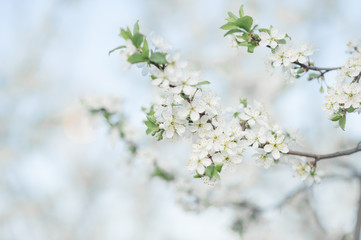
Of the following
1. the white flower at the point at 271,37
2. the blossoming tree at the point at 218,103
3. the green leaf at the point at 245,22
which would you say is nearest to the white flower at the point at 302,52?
the blossoming tree at the point at 218,103

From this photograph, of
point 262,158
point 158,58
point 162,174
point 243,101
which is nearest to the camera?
point 158,58

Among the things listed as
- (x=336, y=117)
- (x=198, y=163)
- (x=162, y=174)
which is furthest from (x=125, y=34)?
(x=162, y=174)

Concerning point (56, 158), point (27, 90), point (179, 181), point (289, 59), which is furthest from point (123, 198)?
point (289, 59)

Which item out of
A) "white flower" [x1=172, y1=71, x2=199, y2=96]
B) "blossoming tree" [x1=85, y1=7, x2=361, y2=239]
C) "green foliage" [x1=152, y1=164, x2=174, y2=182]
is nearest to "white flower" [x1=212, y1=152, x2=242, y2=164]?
"blossoming tree" [x1=85, y1=7, x2=361, y2=239]

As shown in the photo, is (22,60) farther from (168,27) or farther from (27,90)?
(168,27)

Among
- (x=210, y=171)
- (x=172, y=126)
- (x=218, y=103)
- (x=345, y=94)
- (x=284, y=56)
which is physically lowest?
(x=210, y=171)

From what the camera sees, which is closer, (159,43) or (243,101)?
(159,43)

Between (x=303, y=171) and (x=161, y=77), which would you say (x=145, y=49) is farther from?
(x=303, y=171)
